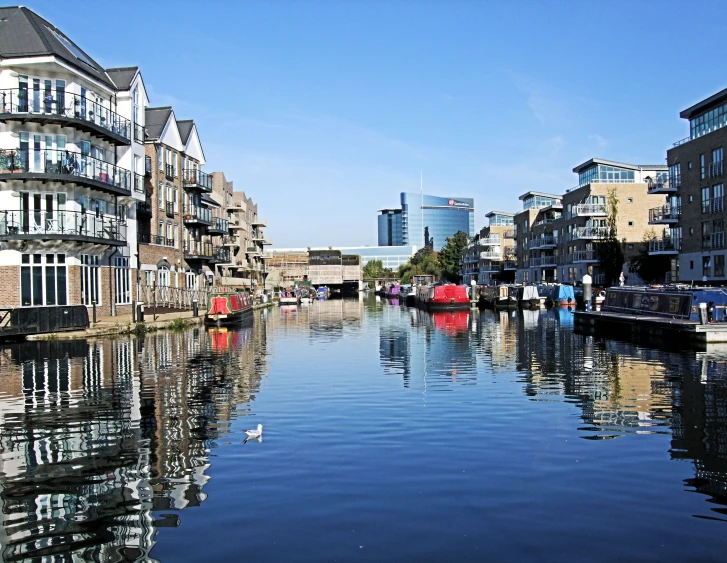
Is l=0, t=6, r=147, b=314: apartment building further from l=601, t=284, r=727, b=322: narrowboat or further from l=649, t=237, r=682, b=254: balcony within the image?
l=649, t=237, r=682, b=254: balcony

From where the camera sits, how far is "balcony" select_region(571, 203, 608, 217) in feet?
282

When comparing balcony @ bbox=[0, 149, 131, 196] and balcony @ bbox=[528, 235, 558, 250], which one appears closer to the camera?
balcony @ bbox=[0, 149, 131, 196]

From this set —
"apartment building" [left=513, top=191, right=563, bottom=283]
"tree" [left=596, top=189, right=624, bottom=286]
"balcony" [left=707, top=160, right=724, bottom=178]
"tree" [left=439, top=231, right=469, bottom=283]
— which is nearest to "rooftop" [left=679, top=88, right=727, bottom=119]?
"balcony" [left=707, top=160, right=724, bottom=178]

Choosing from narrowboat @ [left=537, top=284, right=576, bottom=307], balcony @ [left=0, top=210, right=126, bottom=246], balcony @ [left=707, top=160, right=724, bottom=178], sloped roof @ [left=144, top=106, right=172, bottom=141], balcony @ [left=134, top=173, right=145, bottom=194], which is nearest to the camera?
balcony @ [left=0, top=210, right=126, bottom=246]

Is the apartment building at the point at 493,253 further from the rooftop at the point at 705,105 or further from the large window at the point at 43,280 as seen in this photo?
the large window at the point at 43,280

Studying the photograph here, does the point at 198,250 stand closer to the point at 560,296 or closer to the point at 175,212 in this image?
the point at 175,212

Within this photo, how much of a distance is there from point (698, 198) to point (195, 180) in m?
44.7

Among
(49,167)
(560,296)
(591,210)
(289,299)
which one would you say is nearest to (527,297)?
(560,296)

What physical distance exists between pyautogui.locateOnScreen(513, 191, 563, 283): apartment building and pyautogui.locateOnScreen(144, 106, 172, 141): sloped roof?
59134mm

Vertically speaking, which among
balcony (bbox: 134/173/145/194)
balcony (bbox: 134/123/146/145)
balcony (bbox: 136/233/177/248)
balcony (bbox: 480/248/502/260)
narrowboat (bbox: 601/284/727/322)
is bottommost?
narrowboat (bbox: 601/284/727/322)

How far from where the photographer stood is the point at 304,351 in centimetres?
3141

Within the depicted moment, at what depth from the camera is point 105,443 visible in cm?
1333

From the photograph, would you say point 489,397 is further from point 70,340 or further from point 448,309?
point 448,309

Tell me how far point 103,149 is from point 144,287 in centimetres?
1126
